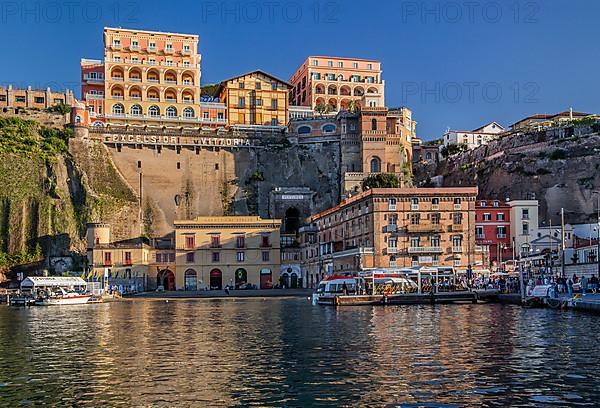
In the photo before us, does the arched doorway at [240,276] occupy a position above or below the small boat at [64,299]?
above

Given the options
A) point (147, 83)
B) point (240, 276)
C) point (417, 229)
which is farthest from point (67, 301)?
point (147, 83)

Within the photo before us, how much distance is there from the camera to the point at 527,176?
10812 centimetres

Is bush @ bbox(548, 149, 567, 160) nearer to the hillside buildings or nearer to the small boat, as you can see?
the hillside buildings

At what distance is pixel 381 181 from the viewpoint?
105 m

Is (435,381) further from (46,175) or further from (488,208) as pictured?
(46,175)

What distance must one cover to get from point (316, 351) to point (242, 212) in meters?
79.4

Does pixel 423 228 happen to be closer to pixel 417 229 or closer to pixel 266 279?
pixel 417 229

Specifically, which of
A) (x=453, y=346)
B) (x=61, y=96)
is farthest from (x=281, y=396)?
(x=61, y=96)

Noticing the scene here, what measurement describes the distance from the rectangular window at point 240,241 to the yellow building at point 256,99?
28775 millimetres

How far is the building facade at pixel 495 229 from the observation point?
87688 mm

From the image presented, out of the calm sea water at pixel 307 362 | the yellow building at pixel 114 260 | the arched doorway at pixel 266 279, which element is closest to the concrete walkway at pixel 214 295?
the yellow building at pixel 114 260

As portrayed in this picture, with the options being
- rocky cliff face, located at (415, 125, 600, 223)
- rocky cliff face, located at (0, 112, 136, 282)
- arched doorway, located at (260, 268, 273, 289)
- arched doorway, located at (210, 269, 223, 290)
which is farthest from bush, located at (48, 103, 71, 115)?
rocky cliff face, located at (415, 125, 600, 223)

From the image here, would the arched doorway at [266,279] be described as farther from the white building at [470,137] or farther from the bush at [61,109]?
the white building at [470,137]

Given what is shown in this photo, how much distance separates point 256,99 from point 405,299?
2559 inches
